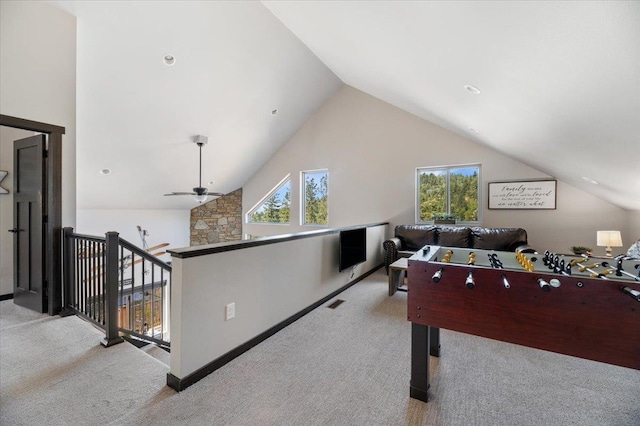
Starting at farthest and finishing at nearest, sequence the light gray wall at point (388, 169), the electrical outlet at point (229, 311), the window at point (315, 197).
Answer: the window at point (315, 197)
the light gray wall at point (388, 169)
the electrical outlet at point (229, 311)

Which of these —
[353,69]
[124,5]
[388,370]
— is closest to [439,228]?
[353,69]

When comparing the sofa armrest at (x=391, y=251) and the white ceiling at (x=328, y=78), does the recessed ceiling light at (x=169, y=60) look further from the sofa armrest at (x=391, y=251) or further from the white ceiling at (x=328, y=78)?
the sofa armrest at (x=391, y=251)

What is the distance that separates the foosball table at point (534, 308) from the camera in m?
1.37

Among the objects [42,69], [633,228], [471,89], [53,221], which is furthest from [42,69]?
[633,228]

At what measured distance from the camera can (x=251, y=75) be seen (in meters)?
4.56

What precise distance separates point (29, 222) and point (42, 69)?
1676 mm

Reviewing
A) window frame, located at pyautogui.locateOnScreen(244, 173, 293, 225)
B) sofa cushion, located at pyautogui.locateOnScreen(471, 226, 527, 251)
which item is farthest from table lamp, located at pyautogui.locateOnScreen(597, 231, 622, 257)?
window frame, located at pyautogui.locateOnScreen(244, 173, 293, 225)

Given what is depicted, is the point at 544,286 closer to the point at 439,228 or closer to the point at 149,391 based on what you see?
the point at 149,391

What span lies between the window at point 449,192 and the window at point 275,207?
3.23 m

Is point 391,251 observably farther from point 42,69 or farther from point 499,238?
point 42,69

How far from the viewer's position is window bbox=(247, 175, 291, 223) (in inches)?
284

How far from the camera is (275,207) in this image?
745cm

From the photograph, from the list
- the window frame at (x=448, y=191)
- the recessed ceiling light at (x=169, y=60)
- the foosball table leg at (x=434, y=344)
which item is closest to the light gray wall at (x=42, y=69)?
the recessed ceiling light at (x=169, y=60)

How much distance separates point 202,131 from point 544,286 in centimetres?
526
